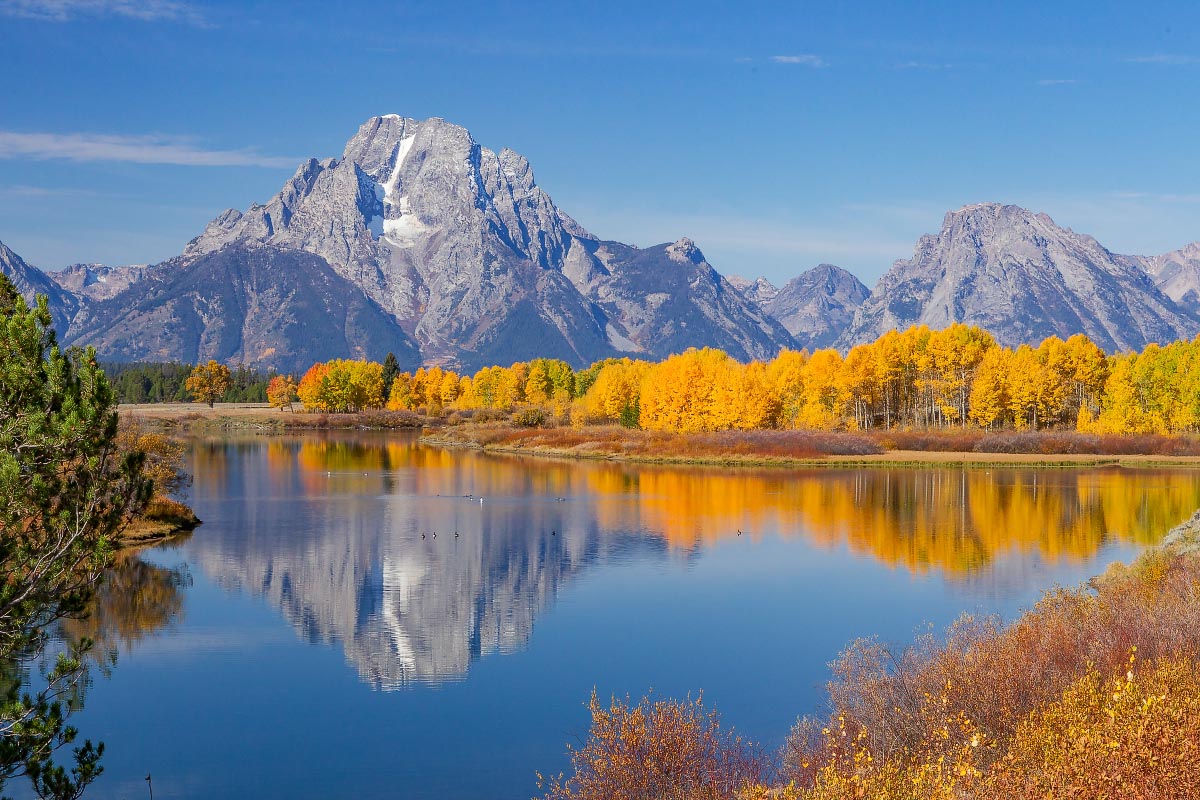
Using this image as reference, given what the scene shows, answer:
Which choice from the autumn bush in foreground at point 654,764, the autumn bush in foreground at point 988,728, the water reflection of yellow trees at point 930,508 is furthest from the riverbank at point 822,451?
the autumn bush in foreground at point 654,764

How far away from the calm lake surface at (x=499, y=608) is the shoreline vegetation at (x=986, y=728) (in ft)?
15.1

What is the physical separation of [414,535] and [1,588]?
138ft

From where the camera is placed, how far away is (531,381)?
193 metres

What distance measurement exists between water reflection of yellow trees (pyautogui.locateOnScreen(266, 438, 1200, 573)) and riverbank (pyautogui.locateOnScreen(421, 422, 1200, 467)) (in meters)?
6.10

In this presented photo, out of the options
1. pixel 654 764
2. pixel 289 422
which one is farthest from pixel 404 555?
pixel 289 422

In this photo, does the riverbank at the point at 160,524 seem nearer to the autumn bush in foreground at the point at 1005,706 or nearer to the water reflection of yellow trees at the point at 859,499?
the water reflection of yellow trees at the point at 859,499

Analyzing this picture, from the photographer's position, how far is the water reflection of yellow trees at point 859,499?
5566cm

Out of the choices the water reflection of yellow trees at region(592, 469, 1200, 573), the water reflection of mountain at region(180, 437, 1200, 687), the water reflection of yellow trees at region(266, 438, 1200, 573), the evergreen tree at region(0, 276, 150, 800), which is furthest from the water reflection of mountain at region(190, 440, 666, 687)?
the evergreen tree at region(0, 276, 150, 800)

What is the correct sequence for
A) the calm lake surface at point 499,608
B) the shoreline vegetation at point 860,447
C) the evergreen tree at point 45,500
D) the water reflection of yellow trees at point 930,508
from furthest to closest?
the shoreline vegetation at point 860,447
the water reflection of yellow trees at point 930,508
the calm lake surface at point 499,608
the evergreen tree at point 45,500

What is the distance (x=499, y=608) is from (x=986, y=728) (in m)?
25.3

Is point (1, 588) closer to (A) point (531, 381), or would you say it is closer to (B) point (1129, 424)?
(B) point (1129, 424)

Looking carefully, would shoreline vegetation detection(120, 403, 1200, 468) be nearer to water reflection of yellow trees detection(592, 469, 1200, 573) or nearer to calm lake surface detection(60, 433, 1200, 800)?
water reflection of yellow trees detection(592, 469, 1200, 573)

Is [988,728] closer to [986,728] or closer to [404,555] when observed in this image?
[986,728]

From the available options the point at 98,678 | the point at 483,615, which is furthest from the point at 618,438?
the point at 98,678
